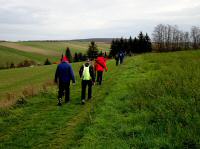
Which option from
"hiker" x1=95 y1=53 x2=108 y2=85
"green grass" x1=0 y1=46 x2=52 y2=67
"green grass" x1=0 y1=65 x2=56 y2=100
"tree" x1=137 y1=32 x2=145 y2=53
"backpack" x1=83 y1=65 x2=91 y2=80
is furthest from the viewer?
"green grass" x1=0 y1=46 x2=52 y2=67

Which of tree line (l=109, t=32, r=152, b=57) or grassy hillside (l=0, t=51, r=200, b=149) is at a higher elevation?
tree line (l=109, t=32, r=152, b=57)

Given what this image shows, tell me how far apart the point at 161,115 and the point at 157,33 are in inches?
5408

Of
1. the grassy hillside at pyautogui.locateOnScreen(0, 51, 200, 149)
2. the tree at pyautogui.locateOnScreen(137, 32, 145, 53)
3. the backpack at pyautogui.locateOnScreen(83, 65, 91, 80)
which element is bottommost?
the grassy hillside at pyautogui.locateOnScreen(0, 51, 200, 149)

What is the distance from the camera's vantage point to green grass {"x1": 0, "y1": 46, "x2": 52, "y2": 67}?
11904 cm

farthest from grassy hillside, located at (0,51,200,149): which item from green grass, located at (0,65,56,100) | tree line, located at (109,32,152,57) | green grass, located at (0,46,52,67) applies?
green grass, located at (0,46,52,67)

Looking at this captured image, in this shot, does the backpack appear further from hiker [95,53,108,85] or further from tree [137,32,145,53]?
tree [137,32,145,53]

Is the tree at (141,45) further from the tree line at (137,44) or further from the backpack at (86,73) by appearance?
the backpack at (86,73)

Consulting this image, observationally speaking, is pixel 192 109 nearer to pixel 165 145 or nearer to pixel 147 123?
pixel 147 123

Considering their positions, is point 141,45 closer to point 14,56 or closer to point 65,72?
point 14,56

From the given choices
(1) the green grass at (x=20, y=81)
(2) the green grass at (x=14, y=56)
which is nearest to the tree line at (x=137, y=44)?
(2) the green grass at (x=14, y=56)

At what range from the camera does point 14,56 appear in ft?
420

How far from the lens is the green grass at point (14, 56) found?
391 ft

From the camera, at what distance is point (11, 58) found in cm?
12362

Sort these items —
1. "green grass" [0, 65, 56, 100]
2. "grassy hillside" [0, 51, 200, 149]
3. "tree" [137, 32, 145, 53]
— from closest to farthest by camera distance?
1. "grassy hillside" [0, 51, 200, 149]
2. "green grass" [0, 65, 56, 100]
3. "tree" [137, 32, 145, 53]
